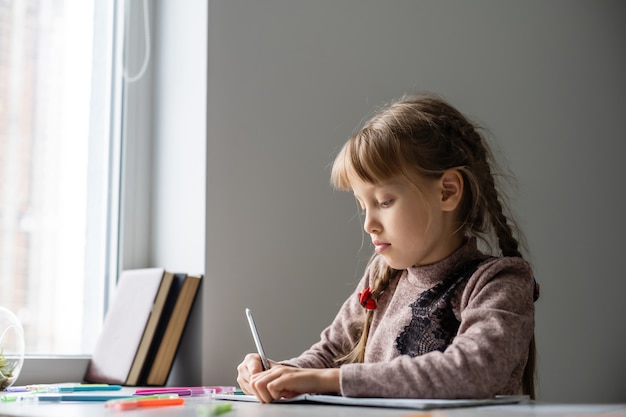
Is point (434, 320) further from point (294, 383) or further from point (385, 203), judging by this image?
point (294, 383)

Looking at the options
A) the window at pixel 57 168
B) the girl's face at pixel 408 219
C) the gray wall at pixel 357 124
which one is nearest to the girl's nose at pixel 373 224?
the girl's face at pixel 408 219

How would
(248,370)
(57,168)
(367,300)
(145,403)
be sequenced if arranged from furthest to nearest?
(57,168), (367,300), (248,370), (145,403)

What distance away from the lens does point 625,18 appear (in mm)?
2480

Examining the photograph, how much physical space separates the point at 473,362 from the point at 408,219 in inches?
11.1

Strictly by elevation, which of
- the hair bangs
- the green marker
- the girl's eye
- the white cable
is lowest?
the green marker

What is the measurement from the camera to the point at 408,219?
1.12 m

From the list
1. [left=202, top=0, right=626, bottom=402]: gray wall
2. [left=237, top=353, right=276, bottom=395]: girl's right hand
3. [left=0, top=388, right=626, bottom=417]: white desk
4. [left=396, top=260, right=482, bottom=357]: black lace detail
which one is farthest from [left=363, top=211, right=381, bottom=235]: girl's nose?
[left=202, top=0, right=626, bottom=402]: gray wall

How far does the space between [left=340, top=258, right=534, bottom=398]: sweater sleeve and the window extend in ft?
2.86

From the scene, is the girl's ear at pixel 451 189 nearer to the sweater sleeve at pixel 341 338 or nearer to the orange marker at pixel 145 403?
the sweater sleeve at pixel 341 338

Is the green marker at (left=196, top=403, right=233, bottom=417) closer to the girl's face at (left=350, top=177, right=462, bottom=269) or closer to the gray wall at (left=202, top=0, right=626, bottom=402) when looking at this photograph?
the girl's face at (left=350, top=177, right=462, bottom=269)

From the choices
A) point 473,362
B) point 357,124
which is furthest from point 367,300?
point 357,124

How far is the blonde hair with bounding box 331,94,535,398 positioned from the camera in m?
1.12

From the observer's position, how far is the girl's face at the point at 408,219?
1.12 meters

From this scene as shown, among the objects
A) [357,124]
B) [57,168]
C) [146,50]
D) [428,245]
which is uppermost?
[146,50]
